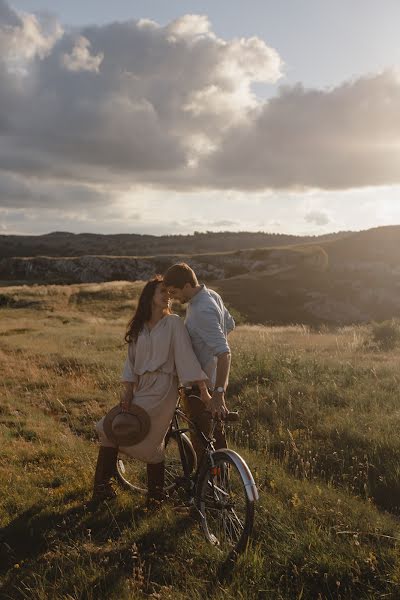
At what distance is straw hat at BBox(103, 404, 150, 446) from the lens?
17.2 ft

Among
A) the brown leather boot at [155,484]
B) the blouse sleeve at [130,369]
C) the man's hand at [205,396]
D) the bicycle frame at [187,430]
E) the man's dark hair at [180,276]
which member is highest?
the man's dark hair at [180,276]

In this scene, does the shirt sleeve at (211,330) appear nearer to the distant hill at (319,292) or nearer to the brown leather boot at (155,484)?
the brown leather boot at (155,484)

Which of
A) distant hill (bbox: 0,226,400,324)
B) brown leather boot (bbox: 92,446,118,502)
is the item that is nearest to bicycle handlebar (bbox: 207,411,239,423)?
brown leather boot (bbox: 92,446,118,502)

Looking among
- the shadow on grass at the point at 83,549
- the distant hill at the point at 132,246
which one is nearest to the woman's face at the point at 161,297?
the shadow on grass at the point at 83,549

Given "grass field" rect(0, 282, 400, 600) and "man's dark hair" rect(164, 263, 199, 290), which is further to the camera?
"man's dark hair" rect(164, 263, 199, 290)

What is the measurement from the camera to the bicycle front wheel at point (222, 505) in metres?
4.54

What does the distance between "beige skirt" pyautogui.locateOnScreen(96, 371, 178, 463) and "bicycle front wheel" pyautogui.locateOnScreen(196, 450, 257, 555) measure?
0.63 metres

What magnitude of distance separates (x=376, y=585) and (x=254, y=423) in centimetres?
467

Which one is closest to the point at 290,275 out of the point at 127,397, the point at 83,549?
the point at 127,397

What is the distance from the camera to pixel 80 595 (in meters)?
3.99

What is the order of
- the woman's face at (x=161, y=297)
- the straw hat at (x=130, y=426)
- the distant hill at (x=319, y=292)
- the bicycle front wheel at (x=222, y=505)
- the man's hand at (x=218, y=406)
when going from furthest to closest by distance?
the distant hill at (x=319, y=292) < the woman's face at (x=161, y=297) < the straw hat at (x=130, y=426) < the man's hand at (x=218, y=406) < the bicycle front wheel at (x=222, y=505)

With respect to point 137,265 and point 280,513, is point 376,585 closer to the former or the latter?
point 280,513

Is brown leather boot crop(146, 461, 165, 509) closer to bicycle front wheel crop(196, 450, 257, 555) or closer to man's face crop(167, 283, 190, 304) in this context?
bicycle front wheel crop(196, 450, 257, 555)

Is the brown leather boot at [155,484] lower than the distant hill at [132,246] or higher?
lower
